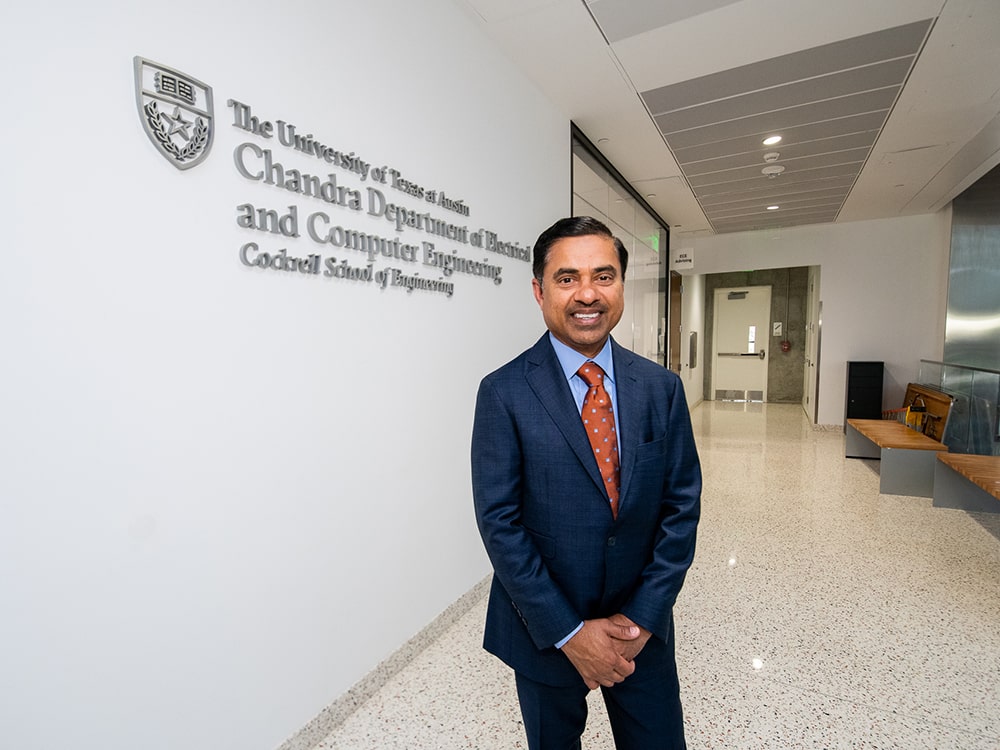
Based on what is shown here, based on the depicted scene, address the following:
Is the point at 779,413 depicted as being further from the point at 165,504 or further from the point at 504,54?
the point at 165,504

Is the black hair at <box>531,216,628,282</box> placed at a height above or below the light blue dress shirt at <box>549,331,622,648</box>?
above

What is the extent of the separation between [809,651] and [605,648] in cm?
198

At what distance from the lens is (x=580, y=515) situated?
118 centimetres

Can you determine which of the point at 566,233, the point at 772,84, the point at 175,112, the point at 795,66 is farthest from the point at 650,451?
the point at 772,84

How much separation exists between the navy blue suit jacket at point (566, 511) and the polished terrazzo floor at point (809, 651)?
1135 mm

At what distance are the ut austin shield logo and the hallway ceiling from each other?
1.83m

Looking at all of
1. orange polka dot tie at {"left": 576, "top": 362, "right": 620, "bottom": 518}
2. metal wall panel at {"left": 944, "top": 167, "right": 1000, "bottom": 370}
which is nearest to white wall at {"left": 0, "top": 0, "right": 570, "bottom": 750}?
orange polka dot tie at {"left": 576, "top": 362, "right": 620, "bottom": 518}

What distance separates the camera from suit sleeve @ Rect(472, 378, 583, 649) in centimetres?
115

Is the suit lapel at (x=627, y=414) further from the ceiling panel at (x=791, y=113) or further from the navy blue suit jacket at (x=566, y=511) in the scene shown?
the ceiling panel at (x=791, y=113)

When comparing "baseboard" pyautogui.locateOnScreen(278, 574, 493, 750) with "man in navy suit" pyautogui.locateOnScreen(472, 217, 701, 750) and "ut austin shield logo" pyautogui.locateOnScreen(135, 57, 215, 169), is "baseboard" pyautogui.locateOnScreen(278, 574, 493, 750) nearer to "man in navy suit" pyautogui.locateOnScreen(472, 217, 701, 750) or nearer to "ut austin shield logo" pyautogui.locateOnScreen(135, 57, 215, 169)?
"man in navy suit" pyautogui.locateOnScreen(472, 217, 701, 750)

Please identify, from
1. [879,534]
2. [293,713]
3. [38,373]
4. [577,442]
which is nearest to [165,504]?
[38,373]

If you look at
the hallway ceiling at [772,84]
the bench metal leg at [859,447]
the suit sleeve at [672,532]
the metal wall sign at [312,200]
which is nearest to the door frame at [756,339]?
the bench metal leg at [859,447]

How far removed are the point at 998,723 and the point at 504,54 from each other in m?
4.05

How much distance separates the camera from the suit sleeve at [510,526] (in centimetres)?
115
